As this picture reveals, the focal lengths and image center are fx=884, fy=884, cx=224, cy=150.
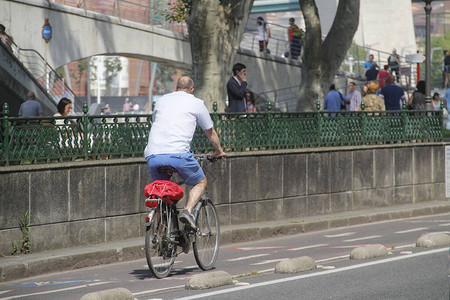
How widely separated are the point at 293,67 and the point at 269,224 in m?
25.2

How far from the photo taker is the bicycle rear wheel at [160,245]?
27.6 feet

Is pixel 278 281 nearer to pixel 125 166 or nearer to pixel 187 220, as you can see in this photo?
pixel 187 220

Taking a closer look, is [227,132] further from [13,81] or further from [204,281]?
[13,81]

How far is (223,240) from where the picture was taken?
1207cm

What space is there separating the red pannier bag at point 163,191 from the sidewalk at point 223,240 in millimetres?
1812

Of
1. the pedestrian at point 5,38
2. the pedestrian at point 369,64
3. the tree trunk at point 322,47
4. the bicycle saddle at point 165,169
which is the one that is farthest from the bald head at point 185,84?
the pedestrian at point 369,64

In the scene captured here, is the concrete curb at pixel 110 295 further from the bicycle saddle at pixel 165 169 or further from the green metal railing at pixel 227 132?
the green metal railing at pixel 227 132

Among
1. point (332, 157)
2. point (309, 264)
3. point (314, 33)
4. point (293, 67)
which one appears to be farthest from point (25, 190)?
point (293, 67)

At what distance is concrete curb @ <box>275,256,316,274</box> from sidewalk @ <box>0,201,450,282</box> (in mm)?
2449

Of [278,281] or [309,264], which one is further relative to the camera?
[309,264]

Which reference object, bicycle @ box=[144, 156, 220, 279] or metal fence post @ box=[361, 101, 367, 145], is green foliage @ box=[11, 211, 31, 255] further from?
metal fence post @ box=[361, 101, 367, 145]

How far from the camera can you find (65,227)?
1048 centimetres

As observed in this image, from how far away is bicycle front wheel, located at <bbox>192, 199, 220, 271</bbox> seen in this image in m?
9.05

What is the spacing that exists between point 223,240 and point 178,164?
3.65 meters
